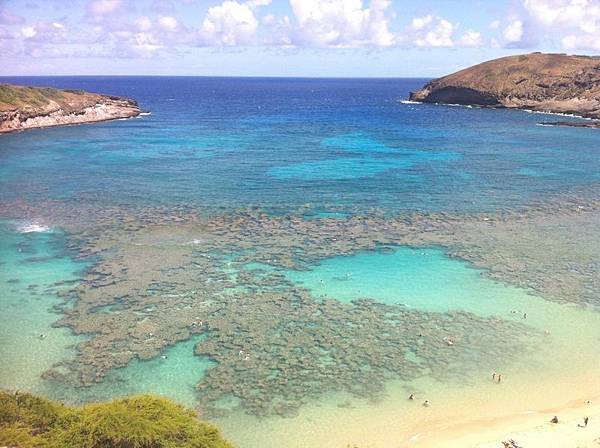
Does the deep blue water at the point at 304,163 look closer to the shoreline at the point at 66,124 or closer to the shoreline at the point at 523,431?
the shoreline at the point at 66,124

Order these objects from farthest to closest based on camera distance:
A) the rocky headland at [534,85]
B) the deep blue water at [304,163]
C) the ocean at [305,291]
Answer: the rocky headland at [534,85] → the deep blue water at [304,163] → the ocean at [305,291]

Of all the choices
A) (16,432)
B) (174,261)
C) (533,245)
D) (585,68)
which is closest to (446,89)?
(585,68)

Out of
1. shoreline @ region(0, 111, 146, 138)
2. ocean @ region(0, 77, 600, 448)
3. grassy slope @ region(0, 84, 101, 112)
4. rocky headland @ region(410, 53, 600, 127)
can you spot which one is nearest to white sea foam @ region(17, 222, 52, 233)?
ocean @ region(0, 77, 600, 448)

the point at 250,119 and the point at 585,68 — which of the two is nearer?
the point at 250,119

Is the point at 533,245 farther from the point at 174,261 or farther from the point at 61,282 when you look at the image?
the point at 61,282

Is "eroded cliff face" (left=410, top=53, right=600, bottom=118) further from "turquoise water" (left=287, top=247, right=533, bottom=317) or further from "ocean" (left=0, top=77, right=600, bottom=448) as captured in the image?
"turquoise water" (left=287, top=247, right=533, bottom=317)

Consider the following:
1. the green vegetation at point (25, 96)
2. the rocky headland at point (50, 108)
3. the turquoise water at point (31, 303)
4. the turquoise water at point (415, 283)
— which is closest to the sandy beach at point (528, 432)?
the turquoise water at point (415, 283)

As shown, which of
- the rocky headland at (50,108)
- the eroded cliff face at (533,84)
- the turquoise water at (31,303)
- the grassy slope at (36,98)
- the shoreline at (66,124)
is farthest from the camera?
the eroded cliff face at (533,84)
